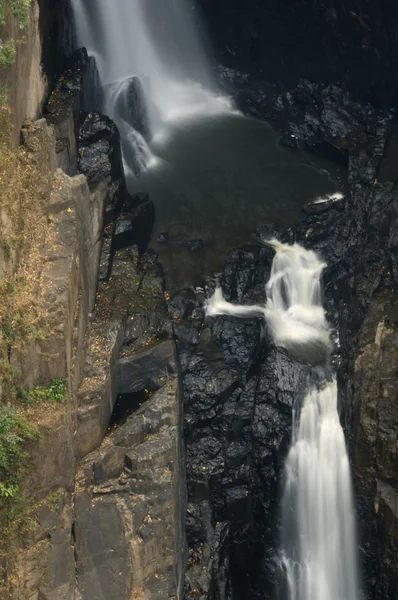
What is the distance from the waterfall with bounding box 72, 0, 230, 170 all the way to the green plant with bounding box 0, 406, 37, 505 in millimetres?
17438

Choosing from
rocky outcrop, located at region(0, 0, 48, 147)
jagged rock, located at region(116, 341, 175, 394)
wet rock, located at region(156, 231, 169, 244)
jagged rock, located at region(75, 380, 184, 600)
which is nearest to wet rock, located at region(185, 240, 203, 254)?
wet rock, located at region(156, 231, 169, 244)

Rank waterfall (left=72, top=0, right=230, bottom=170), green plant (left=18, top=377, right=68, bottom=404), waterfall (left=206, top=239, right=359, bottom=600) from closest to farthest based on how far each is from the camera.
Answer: green plant (left=18, top=377, right=68, bottom=404) → waterfall (left=206, top=239, right=359, bottom=600) → waterfall (left=72, top=0, right=230, bottom=170)

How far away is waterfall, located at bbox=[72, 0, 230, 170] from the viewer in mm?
36219

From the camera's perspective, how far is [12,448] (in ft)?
64.8

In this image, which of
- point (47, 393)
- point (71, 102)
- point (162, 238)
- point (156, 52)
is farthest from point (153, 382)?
point (156, 52)

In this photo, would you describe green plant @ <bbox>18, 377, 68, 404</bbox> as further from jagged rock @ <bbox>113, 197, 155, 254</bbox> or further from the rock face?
jagged rock @ <bbox>113, 197, 155, 254</bbox>

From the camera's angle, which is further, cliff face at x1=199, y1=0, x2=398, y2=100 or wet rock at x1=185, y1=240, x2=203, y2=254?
cliff face at x1=199, y1=0, x2=398, y2=100

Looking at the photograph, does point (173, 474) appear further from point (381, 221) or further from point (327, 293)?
point (381, 221)

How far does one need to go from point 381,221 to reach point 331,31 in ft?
38.4

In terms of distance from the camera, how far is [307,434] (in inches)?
1013

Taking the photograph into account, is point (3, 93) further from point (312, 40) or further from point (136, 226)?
point (312, 40)

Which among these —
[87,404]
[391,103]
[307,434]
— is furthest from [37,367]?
[391,103]

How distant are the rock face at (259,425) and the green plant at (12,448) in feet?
20.8

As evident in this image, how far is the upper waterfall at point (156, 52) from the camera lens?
37.1 metres
